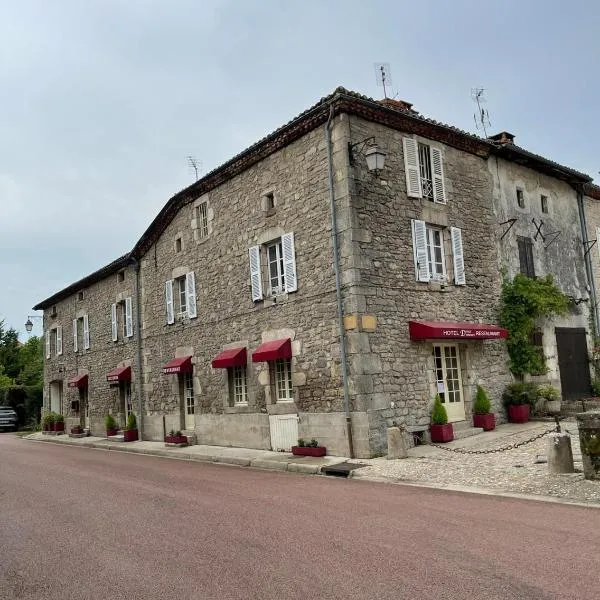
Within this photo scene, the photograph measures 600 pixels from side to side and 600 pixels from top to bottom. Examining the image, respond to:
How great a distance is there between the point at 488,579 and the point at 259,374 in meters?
9.20

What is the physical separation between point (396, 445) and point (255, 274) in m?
5.19

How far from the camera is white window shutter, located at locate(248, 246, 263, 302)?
42.9 feet

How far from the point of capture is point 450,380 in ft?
40.2

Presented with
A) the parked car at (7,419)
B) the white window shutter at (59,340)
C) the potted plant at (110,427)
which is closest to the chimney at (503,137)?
the potted plant at (110,427)

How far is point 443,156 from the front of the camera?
42.8 ft

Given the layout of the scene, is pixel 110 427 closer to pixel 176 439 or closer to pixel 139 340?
pixel 139 340

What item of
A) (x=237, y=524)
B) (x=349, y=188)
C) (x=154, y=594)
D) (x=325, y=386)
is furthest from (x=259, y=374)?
(x=154, y=594)

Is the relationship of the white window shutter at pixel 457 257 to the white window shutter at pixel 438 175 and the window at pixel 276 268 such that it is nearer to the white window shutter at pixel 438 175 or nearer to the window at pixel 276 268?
the white window shutter at pixel 438 175

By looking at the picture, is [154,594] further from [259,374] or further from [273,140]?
[273,140]

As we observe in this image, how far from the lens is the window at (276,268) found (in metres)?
12.7

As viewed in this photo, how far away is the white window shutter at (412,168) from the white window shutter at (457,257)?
3.95ft

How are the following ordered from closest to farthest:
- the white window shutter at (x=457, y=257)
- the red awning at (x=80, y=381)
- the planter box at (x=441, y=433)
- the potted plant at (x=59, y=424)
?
the planter box at (x=441, y=433) → the white window shutter at (x=457, y=257) → the red awning at (x=80, y=381) → the potted plant at (x=59, y=424)

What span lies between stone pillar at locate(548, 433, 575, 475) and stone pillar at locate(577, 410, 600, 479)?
1.46ft

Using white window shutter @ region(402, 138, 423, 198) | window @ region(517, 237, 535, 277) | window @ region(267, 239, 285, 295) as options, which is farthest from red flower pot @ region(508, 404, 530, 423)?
window @ region(267, 239, 285, 295)
